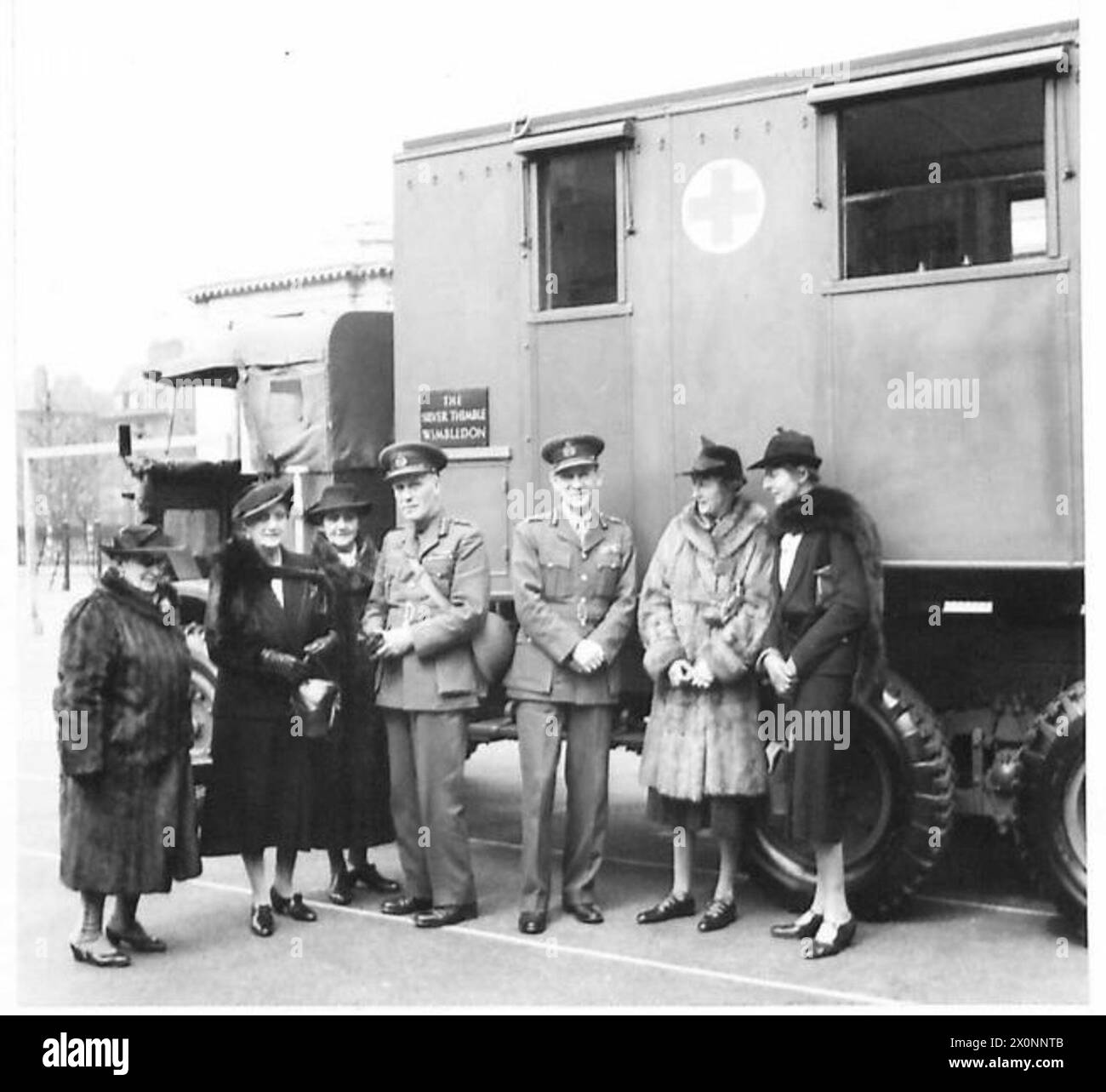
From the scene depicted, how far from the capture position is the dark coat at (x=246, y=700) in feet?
20.1

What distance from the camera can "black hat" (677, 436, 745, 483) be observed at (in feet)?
19.6

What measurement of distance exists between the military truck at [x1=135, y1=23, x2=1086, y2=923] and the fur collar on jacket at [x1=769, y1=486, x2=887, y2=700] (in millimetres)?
194

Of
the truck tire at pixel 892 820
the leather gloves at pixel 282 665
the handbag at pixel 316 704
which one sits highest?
the leather gloves at pixel 282 665

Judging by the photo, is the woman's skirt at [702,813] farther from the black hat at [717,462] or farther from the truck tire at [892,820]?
the black hat at [717,462]

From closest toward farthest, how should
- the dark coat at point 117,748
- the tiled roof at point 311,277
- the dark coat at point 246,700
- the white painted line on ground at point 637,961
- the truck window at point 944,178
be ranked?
the white painted line on ground at point 637,961
the dark coat at point 117,748
the truck window at point 944,178
the dark coat at point 246,700
the tiled roof at point 311,277

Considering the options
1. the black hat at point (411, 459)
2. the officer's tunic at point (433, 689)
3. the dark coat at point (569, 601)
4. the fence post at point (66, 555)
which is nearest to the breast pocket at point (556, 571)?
the dark coat at point (569, 601)

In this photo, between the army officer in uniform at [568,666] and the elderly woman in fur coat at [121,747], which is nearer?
the elderly woman in fur coat at [121,747]

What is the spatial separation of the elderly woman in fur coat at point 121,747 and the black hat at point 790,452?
248 cm

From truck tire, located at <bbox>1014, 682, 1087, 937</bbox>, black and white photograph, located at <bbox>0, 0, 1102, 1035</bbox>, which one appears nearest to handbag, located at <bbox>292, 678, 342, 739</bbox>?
black and white photograph, located at <bbox>0, 0, 1102, 1035</bbox>
